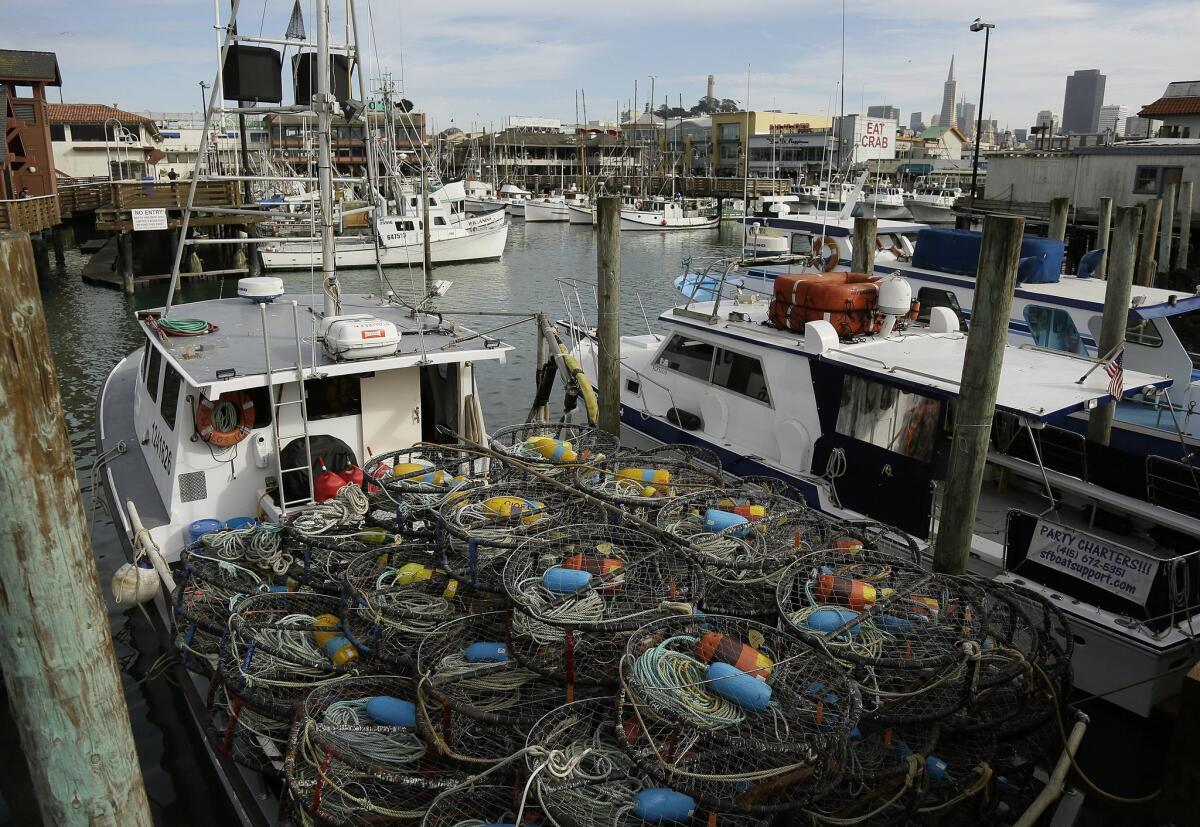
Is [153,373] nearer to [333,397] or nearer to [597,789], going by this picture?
[333,397]

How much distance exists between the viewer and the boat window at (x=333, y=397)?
8375mm

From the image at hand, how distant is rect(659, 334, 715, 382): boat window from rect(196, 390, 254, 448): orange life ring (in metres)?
5.48

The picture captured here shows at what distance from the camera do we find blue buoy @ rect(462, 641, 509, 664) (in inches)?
208

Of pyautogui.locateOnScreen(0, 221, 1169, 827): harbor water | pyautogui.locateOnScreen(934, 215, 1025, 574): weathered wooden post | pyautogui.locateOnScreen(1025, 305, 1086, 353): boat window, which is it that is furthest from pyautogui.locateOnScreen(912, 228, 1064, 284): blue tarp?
pyautogui.locateOnScreen(934, 215, 1025, 574): weathered wooden post

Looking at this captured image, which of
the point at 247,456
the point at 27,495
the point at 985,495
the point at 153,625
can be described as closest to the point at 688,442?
the point at 985,495

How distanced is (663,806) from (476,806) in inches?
40.3

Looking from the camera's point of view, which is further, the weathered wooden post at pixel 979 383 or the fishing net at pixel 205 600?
the weathered wooden post at pixel 979 383

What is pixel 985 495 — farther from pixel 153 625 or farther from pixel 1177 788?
pixel 153 625

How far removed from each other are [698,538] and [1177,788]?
10.2ft

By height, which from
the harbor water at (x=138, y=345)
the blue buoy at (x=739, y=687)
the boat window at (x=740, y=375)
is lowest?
the harbor water at (x=138, y=345)

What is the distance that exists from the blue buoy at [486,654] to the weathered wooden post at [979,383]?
3951mm

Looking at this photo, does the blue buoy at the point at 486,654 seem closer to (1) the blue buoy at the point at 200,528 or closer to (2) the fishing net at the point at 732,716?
(2) the fishing net at the point at 732,716

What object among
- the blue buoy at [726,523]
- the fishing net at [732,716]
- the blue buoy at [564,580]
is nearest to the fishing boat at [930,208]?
the blue buoy at [726,523]

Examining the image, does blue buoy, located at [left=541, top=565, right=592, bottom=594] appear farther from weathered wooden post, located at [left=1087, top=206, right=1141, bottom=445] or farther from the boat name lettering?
weathered wooden post, located at [left=1087, top=206, right=1141, bottom=445]
